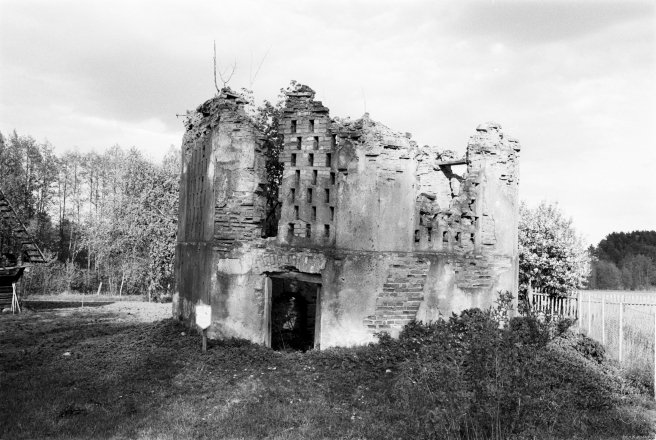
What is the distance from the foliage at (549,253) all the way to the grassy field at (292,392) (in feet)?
26.0

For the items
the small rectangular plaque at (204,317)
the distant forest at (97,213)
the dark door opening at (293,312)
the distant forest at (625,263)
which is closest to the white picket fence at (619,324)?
the dark door opening at (293,312)

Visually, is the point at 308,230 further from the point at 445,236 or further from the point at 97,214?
the point at 97,214

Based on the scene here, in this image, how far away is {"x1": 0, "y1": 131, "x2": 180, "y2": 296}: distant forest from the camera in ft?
86.0

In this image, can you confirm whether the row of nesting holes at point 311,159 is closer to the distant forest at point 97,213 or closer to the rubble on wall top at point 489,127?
the rubble on wall top at point 489,127

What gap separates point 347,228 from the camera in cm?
1088

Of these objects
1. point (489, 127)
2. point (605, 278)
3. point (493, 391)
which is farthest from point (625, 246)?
point (493, 391)

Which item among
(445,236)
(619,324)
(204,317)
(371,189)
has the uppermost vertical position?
(371,189)

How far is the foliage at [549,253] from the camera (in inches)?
774

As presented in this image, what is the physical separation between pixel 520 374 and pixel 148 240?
2438 cm

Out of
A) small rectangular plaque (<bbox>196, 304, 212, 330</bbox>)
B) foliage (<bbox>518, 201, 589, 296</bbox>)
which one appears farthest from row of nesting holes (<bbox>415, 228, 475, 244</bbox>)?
foliage (<bbox>518, 201, 589, 296</bbox>)

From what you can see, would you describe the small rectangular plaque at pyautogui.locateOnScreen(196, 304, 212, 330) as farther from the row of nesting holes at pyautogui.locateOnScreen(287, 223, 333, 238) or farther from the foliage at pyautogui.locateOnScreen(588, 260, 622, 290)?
the foliage at pyautogui.locateOnScreen(588, 260, 622, 290)

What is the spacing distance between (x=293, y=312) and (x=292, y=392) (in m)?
6.95

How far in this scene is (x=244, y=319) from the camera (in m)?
11.1

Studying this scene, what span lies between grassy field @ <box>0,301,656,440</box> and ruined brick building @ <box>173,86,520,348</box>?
0.90 metres
